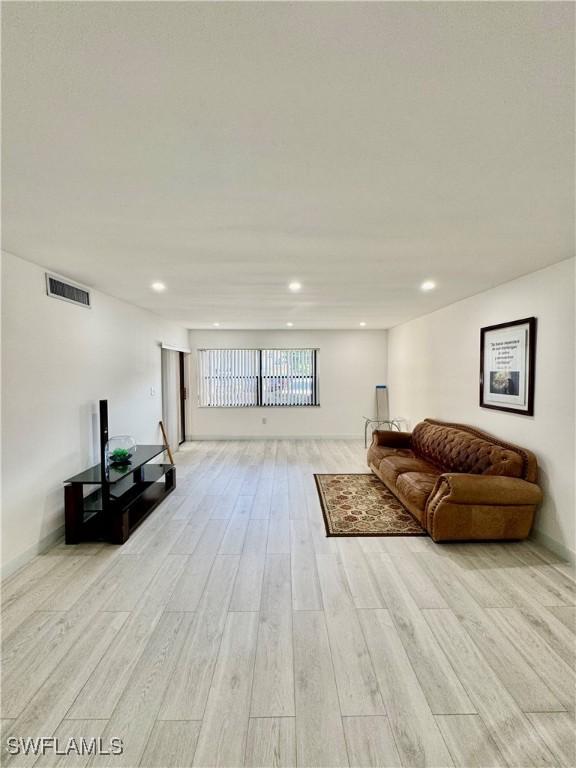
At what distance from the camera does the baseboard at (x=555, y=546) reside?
270cm

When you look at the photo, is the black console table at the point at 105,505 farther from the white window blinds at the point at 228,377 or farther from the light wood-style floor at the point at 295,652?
the white window blinds at the point at 228,377

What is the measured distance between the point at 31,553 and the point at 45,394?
50.6 inches

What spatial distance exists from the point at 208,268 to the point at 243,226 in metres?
0.95

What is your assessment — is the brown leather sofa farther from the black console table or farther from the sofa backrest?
the black console table

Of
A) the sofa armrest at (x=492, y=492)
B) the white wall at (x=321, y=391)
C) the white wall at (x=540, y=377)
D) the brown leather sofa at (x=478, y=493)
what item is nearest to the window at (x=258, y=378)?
the white wall at (x=321, y=391)

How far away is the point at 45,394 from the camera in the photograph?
2.91 meters

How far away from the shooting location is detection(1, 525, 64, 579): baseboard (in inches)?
99.3

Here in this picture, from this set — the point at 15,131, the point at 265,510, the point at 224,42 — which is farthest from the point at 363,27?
the point at 265,510

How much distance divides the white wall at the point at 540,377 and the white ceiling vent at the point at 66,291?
4.28m

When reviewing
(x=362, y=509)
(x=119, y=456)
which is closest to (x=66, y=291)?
(x=119, y=456)

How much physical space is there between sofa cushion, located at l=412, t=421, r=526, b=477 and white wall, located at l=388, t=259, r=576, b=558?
17 cm

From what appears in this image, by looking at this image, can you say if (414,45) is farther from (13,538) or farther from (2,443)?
(13,538)

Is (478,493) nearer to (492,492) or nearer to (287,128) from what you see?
(492,492)

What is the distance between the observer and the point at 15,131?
122 cm
